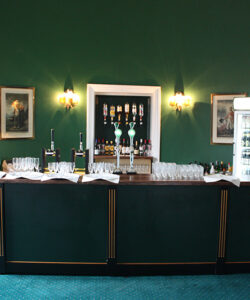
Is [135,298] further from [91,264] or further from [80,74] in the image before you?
[80,74]

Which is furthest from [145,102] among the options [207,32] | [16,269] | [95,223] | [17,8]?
[16,269]

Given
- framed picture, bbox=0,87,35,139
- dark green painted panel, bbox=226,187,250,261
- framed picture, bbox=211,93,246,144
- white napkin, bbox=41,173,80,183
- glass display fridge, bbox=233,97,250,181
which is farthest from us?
framed picture, bbox=211,93,246,144

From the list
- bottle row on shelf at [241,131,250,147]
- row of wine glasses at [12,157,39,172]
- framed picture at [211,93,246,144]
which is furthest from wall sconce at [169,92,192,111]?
row of wine glasses at [12,157,39,172]

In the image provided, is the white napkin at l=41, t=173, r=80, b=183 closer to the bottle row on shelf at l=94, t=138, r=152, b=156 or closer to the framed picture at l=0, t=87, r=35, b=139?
the framed picture at l=0, t=87, r=35, b=139

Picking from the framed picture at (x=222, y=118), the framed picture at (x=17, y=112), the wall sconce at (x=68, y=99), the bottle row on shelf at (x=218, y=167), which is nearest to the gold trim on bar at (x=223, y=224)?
the bottle row on shelf at (x=218, y=167)

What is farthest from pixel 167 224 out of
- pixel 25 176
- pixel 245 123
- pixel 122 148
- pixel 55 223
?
pixel 122 148

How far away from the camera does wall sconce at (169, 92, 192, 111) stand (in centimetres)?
697

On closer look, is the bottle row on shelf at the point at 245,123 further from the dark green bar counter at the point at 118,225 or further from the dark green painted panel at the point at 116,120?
the dark green painted panel at the point at 116,120

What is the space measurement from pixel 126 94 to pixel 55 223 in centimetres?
407

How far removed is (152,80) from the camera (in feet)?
22.9

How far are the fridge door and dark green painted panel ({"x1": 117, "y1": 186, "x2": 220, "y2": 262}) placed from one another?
5.67 ft

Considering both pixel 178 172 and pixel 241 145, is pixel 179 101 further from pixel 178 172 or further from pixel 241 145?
pixel 178 172

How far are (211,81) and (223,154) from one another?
1719 millimetres

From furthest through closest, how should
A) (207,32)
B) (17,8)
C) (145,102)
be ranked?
(145,102), (207,32), (17,8)
